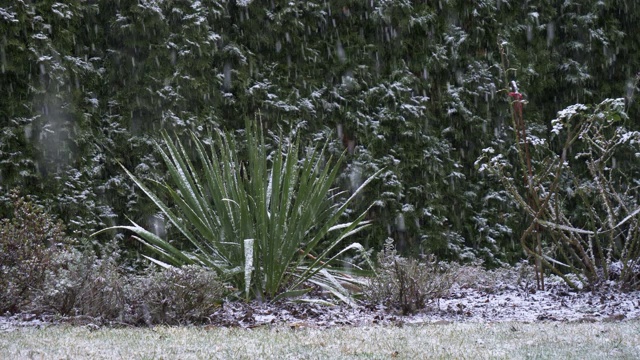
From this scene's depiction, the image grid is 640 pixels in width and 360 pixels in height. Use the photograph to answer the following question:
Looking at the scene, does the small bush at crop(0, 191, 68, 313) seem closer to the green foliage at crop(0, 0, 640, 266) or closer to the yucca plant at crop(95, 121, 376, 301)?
the yucca plant at crop(95, 121, 376, 301)

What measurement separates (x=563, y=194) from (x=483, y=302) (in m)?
4.00

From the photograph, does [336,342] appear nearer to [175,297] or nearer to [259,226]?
[175,297]

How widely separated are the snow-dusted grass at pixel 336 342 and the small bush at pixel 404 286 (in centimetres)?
75

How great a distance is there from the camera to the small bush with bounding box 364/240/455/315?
430 cm

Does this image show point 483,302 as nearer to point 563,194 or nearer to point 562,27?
point 563,194

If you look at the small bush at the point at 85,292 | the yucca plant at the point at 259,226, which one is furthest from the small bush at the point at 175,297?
the yucca plant at the point at 259,226

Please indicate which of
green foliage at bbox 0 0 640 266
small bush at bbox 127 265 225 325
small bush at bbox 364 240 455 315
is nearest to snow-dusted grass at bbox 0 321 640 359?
small bush at bbox 127 265 225 325

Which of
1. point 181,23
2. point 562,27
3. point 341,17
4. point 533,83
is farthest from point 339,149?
point 562,27

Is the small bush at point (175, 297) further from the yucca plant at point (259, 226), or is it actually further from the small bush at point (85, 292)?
the yucca plant at point (259, 226)

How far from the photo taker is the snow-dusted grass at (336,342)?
261 centimetres

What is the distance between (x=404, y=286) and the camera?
4.31m

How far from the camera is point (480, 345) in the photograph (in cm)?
286

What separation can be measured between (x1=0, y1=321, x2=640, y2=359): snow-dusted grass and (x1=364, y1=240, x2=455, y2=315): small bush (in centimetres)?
75

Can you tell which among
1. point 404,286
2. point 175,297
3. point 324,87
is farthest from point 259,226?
point 324,87
